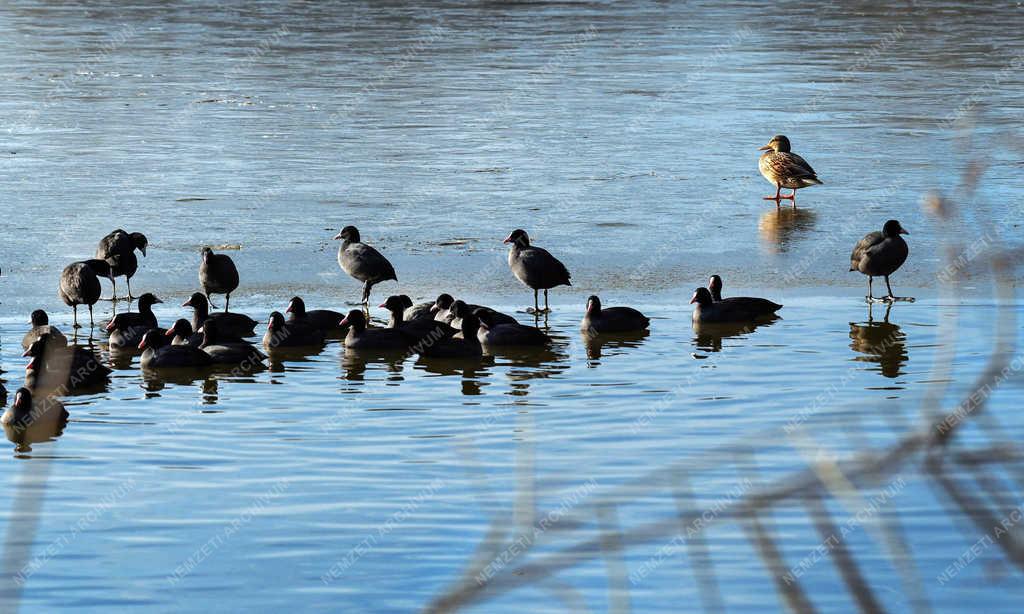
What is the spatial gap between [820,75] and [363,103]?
825cm

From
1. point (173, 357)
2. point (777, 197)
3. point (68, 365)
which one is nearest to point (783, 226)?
point (777, 197)

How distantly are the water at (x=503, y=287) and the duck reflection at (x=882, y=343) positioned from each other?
0.12ft

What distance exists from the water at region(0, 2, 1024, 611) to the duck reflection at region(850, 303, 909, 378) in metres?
0.04

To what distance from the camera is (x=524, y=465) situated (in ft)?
6.33

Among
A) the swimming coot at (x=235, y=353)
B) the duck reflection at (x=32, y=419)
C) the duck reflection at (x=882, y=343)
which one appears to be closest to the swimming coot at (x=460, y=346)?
the swimming coot at (x=235, y=353)

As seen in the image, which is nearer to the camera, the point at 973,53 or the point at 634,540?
the point at 634,540

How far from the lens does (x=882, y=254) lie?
1345cm

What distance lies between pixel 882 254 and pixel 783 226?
307 cm

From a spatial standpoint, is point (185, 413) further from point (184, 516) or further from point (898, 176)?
point (898, 176)

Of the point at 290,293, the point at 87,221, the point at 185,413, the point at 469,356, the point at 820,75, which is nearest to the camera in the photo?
the point at 185,413

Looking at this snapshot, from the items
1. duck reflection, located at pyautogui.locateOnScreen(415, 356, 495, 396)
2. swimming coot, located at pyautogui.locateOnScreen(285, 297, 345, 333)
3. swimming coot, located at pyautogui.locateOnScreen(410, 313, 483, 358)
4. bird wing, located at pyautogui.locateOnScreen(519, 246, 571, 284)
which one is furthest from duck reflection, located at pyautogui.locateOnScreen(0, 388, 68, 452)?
bird wing, located at pyautogui.locateOnScreen(519, 246, 571, 284)

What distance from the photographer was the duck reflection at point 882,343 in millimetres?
11090

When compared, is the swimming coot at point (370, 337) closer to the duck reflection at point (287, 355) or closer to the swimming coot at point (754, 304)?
the duck reflection at point (287, 355)

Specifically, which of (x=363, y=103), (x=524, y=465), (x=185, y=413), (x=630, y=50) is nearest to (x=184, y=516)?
(x=185, y=413)
